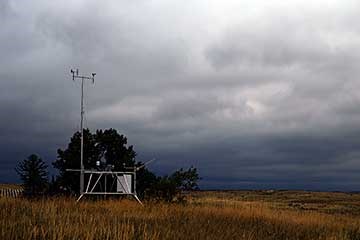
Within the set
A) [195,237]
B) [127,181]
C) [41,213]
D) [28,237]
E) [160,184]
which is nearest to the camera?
[28,237]

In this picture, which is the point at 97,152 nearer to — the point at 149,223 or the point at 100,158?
the point at 100,158

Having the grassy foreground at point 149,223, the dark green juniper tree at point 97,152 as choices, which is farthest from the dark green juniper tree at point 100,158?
the grassy foreground at point 149,223

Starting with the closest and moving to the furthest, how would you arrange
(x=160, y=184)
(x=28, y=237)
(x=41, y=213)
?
(x=28, y=237) → (x=41, y=213) → (x=160, y=184)

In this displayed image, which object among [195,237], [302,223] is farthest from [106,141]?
[195,237]

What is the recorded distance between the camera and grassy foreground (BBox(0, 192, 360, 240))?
12102mm

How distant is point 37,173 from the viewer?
4269 centimetres

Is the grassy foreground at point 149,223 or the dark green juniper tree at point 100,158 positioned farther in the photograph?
the dark green juniper tree at point 100,158

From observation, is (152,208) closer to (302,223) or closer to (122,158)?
(302,223)

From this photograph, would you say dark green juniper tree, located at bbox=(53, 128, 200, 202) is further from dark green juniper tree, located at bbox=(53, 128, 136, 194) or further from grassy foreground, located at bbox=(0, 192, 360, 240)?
grassy foreground, located at bbox=(0, 192, 360, 240)

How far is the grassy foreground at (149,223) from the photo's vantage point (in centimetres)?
1210

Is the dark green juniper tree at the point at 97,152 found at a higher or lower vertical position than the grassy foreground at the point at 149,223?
higher

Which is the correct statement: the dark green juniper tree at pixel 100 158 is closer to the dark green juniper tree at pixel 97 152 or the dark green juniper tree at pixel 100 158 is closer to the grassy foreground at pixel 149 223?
the dark green juniper tree at pixel 97 152

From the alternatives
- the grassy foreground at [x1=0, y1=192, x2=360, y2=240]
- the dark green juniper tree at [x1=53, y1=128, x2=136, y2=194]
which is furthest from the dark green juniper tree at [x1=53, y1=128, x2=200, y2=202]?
the grassy foreground at [x1=0, y1=192, x2=360, y2=240]

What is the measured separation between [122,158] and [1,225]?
1214 inches
